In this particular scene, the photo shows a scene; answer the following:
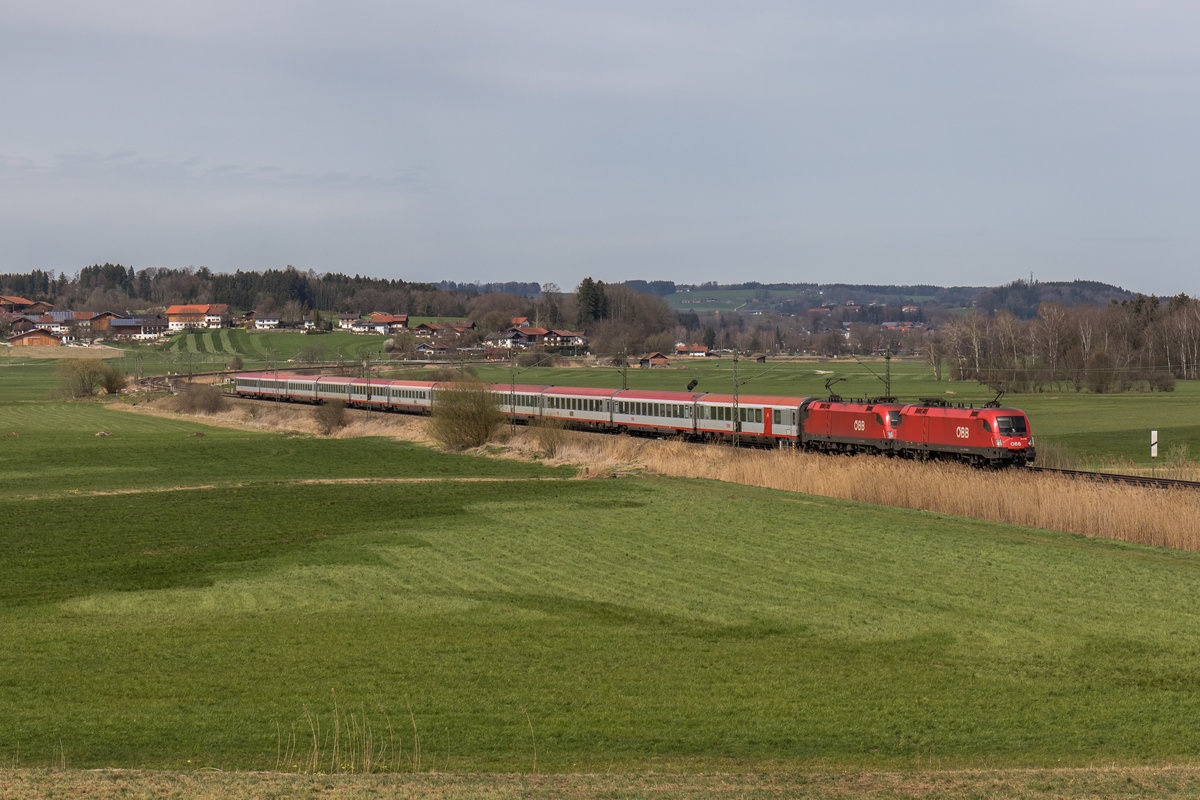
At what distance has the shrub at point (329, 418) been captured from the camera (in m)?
99.6

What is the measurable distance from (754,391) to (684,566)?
111 metres

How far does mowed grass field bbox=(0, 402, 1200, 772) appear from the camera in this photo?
1967 centimetres

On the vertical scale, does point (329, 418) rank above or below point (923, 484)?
above

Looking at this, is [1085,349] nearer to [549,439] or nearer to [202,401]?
[549,439]

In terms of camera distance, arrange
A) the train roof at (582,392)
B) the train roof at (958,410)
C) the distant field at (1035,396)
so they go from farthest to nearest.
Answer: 1. the train roof at (582,392)
2. the distant field at (1035,396)
3. the train roof at (958,410)

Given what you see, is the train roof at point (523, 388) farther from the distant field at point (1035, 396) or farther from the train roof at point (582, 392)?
the distant field at point (1035, 396)

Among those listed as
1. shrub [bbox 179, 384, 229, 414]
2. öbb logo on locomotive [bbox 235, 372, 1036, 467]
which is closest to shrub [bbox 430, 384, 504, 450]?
öbb logo on locomotive [bbox 235, 372, 1036, 467]

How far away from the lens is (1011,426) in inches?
2138

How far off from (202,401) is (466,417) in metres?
55.5

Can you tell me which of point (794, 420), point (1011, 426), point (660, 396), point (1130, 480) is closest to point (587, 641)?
point (1130, 480)

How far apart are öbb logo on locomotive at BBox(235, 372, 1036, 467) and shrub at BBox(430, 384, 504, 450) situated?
1.32 m

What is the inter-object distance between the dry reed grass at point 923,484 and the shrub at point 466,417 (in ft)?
9.42

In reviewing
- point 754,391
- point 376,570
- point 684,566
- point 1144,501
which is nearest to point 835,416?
point 1144,501

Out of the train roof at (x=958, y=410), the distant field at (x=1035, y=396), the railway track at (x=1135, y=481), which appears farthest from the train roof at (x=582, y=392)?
the railway track at (x=1135, y=481)
